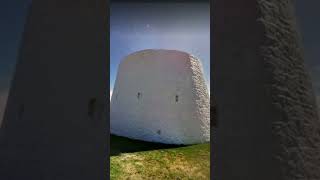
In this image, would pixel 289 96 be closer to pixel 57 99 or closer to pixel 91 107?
pixel 91 107

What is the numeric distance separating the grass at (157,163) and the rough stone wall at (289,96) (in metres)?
7.32

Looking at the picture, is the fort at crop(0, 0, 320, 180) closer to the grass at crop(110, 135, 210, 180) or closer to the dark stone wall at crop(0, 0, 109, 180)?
the dark stone wall at crop(0, 0, 109, 180)

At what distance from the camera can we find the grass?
11555mm

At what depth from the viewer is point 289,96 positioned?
4.71 m

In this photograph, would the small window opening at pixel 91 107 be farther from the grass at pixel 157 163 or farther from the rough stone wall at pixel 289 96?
the grass at pixel 157 163

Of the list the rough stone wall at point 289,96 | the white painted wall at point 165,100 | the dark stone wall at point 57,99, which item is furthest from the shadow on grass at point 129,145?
the rough stone wall at point 289,96

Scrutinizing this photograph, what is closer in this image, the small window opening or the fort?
the fort

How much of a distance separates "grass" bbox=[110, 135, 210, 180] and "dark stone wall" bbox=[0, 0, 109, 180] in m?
5.42

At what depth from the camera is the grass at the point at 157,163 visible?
1155 centimetres

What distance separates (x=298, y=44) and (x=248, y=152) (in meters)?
1.89

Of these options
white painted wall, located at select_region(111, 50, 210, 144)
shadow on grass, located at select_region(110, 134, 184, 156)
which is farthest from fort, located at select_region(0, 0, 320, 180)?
white painted wall, located at select_region(111, 50, 210, 144)

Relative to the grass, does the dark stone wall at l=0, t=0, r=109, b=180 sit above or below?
above

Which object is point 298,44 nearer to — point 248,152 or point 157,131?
point 248,152

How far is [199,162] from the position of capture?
1312 cm
